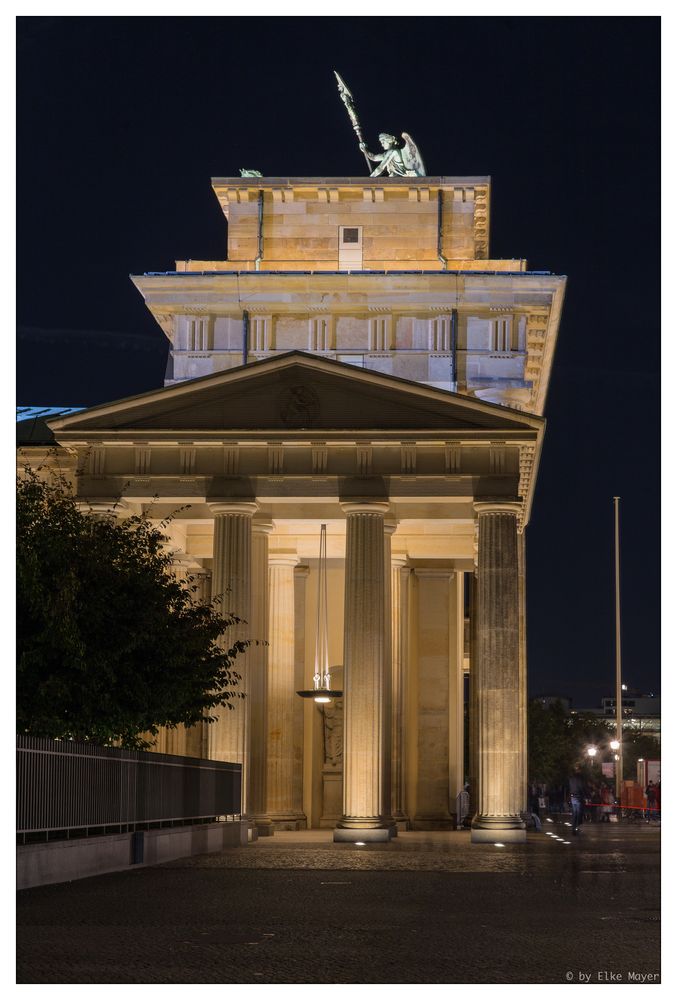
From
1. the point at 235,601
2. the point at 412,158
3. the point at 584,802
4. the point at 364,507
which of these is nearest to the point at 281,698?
the point at 235,601

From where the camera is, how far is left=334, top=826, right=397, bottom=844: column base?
151 feet

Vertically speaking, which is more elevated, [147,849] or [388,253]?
[388,253]

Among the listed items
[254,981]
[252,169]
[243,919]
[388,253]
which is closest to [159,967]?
[254,981]

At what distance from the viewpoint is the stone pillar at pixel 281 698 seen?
5525 cm

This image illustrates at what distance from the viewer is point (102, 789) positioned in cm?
2958

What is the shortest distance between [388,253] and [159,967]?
48.3m

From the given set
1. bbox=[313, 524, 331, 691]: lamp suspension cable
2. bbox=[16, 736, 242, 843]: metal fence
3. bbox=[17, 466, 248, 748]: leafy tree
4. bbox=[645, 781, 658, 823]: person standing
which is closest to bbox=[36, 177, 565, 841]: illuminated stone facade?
bbox=[313, 524, 331, 691]: lamp suspension cable

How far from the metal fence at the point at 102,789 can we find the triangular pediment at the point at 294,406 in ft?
37.0

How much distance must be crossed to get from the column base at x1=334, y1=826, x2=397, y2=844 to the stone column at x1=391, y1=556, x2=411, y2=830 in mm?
7896

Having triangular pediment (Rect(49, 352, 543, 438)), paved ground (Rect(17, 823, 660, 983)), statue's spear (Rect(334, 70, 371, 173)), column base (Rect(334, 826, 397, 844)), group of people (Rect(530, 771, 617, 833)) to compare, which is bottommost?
group of people (Rect(530, 771, 617, 833))

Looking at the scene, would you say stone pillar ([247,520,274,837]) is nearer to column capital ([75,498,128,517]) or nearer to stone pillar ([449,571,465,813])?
column capital ([75,498,128,517])

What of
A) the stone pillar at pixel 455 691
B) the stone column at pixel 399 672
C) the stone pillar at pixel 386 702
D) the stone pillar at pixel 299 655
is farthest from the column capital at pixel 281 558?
the stone pillar at pixel 455 691

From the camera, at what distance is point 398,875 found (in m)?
30.3

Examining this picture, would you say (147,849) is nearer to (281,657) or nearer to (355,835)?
(355,835)
